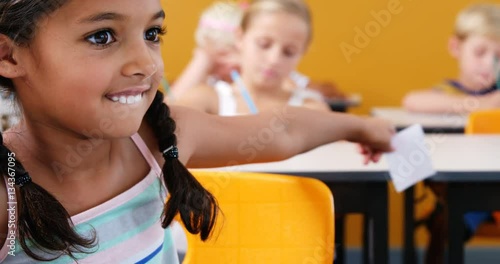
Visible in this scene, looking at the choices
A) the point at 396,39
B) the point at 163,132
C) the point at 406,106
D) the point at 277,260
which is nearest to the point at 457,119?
the point at 406,106

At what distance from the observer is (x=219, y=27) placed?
3627 millimetres

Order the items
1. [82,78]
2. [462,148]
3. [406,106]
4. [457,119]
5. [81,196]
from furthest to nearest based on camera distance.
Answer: [406,106] < [457,119] < [462,148] < [81,196] < [82,78]

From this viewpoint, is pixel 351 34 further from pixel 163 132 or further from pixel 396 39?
pixel 163 132

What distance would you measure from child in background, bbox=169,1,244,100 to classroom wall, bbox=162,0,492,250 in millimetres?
480

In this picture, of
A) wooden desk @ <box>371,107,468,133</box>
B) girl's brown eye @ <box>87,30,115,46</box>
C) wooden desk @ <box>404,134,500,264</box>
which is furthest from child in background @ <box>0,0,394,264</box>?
wooden desk @ <box>371,107,468,133</box>

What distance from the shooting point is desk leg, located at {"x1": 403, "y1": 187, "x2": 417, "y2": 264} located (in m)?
2.29

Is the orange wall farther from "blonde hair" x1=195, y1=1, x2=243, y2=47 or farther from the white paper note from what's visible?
the white paper note

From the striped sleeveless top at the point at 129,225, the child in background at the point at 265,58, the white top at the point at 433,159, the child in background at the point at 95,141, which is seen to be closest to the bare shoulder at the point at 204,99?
the child in background at the point at 265,58

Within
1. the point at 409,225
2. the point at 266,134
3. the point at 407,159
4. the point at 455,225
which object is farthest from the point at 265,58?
the point at 266,134

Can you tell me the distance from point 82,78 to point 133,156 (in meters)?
0.23

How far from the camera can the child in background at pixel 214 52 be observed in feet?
11.8

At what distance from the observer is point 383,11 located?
414cm

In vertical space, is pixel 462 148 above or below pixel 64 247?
below

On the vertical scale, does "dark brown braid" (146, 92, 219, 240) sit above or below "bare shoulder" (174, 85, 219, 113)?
above
